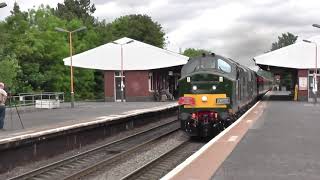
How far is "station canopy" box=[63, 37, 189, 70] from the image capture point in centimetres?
5456

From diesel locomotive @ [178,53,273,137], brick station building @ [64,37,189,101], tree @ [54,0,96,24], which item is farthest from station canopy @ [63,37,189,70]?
tree @ [54,0,96,24]

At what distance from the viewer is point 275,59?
5400 cm

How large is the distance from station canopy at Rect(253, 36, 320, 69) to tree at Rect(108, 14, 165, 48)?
42.8 m

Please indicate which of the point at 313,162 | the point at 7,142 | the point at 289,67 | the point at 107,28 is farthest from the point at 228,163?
the point at 107,28

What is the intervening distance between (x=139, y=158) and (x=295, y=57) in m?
38.8

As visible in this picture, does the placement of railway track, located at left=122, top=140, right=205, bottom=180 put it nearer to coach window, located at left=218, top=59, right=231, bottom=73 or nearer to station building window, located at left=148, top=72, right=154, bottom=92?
coach window, located at left=218, top=59, right=231, bottom=73

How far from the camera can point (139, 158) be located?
17547mm

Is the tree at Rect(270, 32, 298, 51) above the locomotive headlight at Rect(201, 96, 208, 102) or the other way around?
above

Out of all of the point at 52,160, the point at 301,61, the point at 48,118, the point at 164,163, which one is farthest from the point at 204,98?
the point at 301,61

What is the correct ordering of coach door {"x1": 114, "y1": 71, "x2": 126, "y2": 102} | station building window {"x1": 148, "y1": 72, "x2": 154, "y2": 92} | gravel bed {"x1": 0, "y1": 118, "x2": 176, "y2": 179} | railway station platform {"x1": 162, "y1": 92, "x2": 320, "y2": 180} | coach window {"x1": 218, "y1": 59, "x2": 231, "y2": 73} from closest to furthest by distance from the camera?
railway station platform {"x1": 162, "y1": 92, "x2": 320, "y2": 180}
gravel bed {"x1": 0, "y1": 118, "x2": 176, "y2": 179}
coach window {"x1": 218, "y1": 59, "x2": 231, "y2": 73}
coach door {"x1": 114, "y1": 71, "x2": 126, "y2": 102}
station building window {"x1": 148, "y1": 72, "x2": 154, "y2": 92}

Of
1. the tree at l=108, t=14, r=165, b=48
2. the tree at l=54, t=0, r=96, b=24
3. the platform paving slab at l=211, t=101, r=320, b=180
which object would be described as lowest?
the platform paving slab at l=211, t=101, r=320, b=180

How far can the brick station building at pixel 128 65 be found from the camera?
54.9 m

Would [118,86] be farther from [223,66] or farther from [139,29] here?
[139,29]

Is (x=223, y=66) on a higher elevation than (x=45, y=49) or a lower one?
lower
